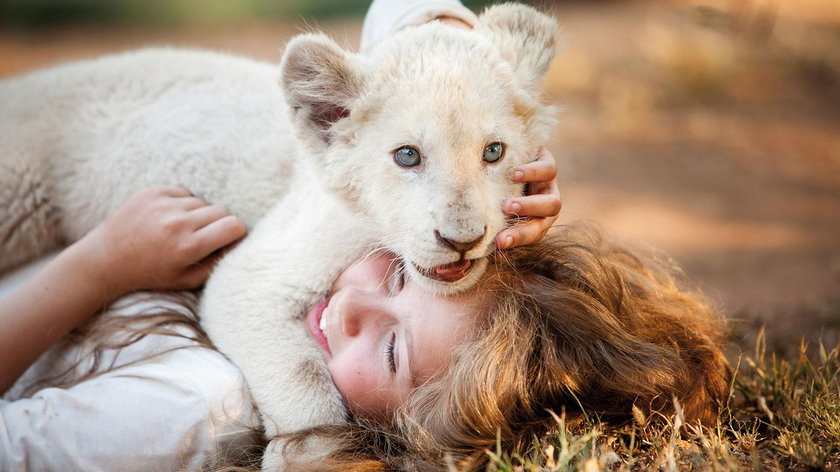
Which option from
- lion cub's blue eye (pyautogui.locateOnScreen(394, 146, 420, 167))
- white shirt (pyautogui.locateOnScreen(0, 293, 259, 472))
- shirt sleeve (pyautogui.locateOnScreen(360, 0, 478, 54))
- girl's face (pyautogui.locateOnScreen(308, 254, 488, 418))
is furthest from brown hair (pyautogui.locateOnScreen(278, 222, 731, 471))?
shirt sleeve (pyautogui.locateOnScreen(360, 0, 478, 54))

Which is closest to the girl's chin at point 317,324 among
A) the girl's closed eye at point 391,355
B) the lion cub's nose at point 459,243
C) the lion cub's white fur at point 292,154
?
the lion cub's white fur at point 292,154

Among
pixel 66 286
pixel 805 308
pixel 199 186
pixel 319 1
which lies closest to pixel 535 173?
pixel 199 186

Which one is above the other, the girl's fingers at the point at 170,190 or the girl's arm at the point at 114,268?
the girl's fingers at the point at 170,190

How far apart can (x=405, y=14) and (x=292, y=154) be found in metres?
0.85

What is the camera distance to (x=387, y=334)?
264 centimetres

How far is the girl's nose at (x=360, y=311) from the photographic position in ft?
8.65

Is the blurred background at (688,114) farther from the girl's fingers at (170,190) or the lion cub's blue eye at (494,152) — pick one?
the girl's fingers at (170,190)

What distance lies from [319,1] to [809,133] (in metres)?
6.38

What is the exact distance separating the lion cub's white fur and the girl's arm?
0.56 feet

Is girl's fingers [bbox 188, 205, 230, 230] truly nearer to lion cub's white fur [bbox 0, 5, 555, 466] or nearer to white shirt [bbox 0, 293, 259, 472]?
lion cub's white fur [bbox 0, 5, 555, 466]

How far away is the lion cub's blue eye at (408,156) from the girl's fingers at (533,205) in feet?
1.09

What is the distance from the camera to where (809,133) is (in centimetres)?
807

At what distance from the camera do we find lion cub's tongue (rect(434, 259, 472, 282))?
7.96ft

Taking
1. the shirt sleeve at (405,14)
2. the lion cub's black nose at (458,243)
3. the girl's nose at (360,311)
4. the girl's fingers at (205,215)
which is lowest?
the girl's nose at (360,311)
